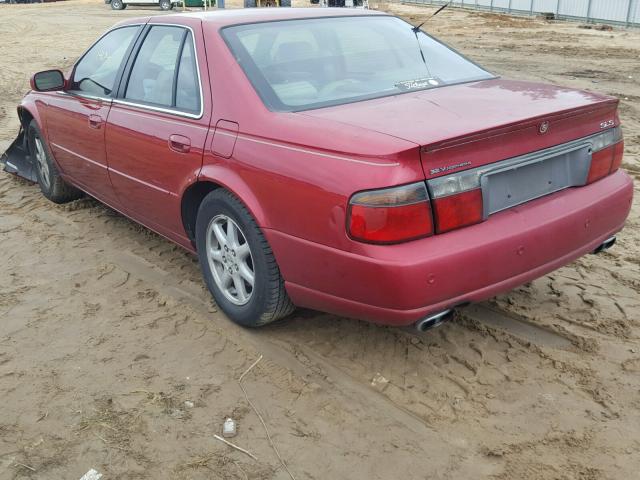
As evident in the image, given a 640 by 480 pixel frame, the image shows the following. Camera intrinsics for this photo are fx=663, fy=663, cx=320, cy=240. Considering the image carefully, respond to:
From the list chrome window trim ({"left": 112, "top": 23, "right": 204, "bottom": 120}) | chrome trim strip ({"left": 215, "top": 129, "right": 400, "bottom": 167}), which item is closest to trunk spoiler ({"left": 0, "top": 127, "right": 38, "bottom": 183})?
chrome window trim ({"left": 112, "top": 23, "right": 204, "bottom": 120})

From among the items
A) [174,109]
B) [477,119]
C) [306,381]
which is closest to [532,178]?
[477,119]

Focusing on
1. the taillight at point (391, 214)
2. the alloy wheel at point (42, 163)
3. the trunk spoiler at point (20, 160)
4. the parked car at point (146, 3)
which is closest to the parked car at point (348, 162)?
the taillight at point (391, 214)

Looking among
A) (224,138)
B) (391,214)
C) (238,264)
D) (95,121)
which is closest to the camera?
(391,214)

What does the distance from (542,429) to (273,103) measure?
1.90 metres

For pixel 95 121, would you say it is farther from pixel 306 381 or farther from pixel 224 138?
pixel 306 381

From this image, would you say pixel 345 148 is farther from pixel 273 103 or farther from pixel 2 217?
pixel 2 217

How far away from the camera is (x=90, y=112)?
15.0 ft

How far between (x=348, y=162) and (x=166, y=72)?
1.73 meters

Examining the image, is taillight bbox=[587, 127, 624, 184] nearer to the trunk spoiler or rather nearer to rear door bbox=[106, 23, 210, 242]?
rear door bbox=[106, 23, 210, 242]

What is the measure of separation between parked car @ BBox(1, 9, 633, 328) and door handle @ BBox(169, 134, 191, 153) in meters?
0.01

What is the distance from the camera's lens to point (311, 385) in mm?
3131

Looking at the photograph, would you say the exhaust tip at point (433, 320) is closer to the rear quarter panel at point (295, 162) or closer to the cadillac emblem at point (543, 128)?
the rear quarter panel at point (295, 162)

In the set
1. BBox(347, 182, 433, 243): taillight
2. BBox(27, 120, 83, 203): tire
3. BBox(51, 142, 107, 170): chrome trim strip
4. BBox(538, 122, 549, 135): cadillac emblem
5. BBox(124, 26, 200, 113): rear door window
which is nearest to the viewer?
BBox(347, 182, 433, 243): taillight

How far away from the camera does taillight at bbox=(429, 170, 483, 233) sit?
Result: 2.69 metres
